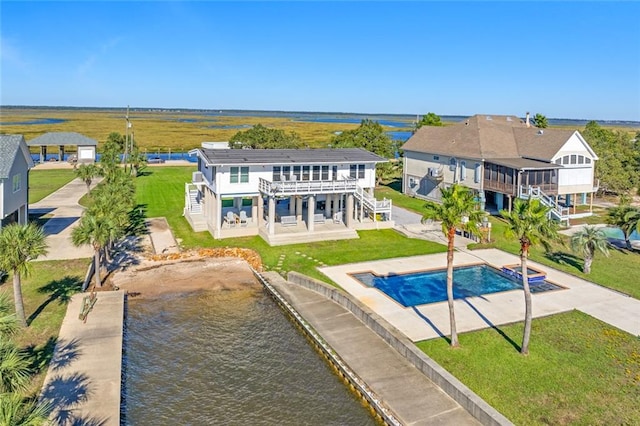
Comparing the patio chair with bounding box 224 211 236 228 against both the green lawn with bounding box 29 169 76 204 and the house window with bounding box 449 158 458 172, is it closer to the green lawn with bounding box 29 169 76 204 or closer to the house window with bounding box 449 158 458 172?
the green lawn with bounding box 29 169 76 204

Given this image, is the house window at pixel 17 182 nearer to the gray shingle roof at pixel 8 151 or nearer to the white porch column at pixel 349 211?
the gray shingle roof at pixel 8 151

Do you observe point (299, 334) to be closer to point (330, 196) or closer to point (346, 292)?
point (346, 292)

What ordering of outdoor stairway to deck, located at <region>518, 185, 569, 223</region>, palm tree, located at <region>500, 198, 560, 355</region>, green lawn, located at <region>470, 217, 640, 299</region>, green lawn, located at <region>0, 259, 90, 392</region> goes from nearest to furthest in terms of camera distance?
palm tree, located at <region>500, 198, 560, 355</region> < green lawn, located at <region>0, 259, 90, 392</region> < green lawn, located at <region>470, 217, 640, 299</region> < outdoor stairway to deck, located at <region>518, 185, 569, 223</region>

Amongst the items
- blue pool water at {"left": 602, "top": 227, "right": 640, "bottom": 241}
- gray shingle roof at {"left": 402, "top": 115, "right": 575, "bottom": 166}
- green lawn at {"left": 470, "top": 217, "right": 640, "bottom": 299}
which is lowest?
green lawn at {"left": 470, "top": 217, "right": 640, "bottom": 299}

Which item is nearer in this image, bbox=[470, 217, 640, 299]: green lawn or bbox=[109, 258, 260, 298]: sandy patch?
bbox=[109, 258, 260, 298]: sandy patch

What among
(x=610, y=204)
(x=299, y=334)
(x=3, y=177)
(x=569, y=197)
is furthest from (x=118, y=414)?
(x=610, y=204)

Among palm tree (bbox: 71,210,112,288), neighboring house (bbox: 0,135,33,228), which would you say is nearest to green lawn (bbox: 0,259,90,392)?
palm tree (bbox: 71,210,112,288)

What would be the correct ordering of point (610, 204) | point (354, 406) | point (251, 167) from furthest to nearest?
point (610, 204)
point (251, 167)
point (354, 406)
